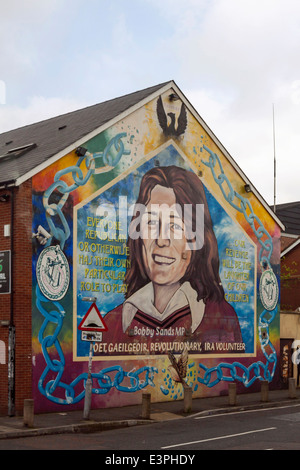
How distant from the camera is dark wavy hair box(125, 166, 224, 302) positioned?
23641mm

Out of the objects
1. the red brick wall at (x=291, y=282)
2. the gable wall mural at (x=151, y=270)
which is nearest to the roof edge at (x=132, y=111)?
the gable wall mural at (x=151, y=270)

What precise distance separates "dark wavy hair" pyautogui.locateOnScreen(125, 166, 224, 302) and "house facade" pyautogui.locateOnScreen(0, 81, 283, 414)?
0.06m

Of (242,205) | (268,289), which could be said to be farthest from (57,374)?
(268,289)

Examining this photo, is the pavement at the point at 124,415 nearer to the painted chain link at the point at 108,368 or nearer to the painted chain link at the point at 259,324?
the painted chain link at the point at 108,368

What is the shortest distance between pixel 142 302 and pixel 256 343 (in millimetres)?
6766

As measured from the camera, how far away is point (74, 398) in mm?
21234

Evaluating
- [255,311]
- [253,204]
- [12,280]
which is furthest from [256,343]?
[12,280]

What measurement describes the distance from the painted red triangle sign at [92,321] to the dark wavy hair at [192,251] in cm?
421

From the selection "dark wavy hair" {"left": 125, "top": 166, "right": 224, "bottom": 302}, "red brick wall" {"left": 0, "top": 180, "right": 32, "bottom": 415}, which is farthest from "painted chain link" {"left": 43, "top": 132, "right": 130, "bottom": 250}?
"dark wavy hair" {"left": 125, "top": 166, "right": 224, "bottom": 302}

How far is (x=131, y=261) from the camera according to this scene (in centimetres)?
2352

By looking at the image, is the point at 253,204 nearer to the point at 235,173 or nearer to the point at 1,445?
the point at 235,173

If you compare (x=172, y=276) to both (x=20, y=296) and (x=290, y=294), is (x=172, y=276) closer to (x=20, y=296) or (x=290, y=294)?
(x=20, y=296)

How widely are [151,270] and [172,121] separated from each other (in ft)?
18.1
